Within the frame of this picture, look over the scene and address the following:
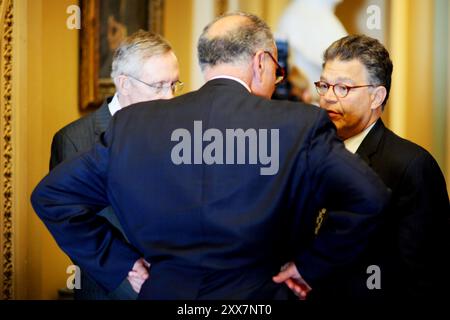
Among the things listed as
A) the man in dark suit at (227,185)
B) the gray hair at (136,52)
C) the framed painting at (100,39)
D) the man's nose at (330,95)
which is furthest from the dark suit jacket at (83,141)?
the framed painting at (100,39)

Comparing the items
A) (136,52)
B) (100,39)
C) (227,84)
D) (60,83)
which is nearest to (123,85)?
(136,52)

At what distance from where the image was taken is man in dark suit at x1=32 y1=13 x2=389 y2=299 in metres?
2.17

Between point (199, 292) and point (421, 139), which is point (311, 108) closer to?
point (199, 292)

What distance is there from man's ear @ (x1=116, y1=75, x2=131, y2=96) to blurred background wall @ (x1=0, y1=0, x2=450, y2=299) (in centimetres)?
94

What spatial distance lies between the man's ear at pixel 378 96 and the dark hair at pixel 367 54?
2cm

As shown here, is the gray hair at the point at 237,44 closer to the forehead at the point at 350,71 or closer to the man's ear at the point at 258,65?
the man's ear at the point at 258,65

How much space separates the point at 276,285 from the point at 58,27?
3.06 metres

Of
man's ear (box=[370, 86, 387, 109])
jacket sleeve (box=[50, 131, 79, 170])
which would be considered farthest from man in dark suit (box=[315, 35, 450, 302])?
jacket sleeve (box=[50, 131, 79, 170])

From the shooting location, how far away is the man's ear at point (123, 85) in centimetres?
324

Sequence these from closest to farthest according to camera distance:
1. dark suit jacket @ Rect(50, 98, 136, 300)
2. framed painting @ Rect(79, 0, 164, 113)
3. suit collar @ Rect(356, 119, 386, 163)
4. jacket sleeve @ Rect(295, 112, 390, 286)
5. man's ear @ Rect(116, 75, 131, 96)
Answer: jacket sleeve @ Rect(295, 112, 390, 286) → suit collar @ Rect(356, 119, 386, 163) → dark suit jacket @ Rect(50, 98, 136, 300) → man's ear @ Rect(116, 75, 131, 96) → framed painting @ Rect(79, 0, 164, 113)

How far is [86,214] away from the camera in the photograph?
94.7 inches

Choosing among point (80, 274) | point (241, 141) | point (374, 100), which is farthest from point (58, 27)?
point (241, 141)

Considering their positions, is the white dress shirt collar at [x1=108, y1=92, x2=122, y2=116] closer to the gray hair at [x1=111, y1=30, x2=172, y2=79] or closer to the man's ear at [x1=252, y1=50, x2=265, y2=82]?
the gray hair at [x1=111, y1=30, x2=172, y2=79]

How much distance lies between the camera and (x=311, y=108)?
2.19 meters
